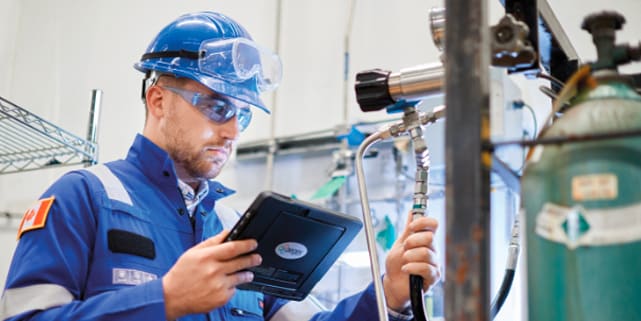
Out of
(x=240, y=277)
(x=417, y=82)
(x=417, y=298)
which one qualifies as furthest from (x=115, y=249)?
(x=417, y=82)

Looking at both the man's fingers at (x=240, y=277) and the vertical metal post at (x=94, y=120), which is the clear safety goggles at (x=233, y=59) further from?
the vertical metal post at (x=94, y=120)

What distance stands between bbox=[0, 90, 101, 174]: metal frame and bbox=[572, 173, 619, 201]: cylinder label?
1.84 metres

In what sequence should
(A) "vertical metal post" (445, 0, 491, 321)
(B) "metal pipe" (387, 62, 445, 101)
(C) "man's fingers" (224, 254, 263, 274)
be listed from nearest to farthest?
(A) "vertical metal post" (445, 0, 491, 321) < (B) "metal pipe" (387, 62, 445, 101) < (C) "man's fingers" (224, 254, 263, 274)

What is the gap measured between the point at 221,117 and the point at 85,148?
0.86 metres

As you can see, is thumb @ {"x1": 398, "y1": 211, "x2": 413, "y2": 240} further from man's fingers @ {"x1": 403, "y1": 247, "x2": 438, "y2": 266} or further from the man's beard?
the man's beard

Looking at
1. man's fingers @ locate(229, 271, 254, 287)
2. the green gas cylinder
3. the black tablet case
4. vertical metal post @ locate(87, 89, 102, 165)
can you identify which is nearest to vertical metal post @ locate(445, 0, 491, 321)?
the green gas cylinder

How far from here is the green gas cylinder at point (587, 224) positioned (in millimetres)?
758

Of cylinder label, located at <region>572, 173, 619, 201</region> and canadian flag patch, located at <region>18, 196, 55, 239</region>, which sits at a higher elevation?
cylinder label, located at <region>572, 173, 619, 201</region>

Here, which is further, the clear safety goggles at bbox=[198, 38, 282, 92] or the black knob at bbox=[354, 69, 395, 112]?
the clear safety goggles at bbox=[198, 38, 282, 92]

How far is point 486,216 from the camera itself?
716 millimetres

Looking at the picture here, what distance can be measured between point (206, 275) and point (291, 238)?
0.19 metres

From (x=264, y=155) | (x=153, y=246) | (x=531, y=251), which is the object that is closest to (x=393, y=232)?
(x=264, y=155)

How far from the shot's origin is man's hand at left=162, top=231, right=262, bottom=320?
132cm

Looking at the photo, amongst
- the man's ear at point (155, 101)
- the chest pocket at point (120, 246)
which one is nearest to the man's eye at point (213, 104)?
the man's ear at point (155, 101)
